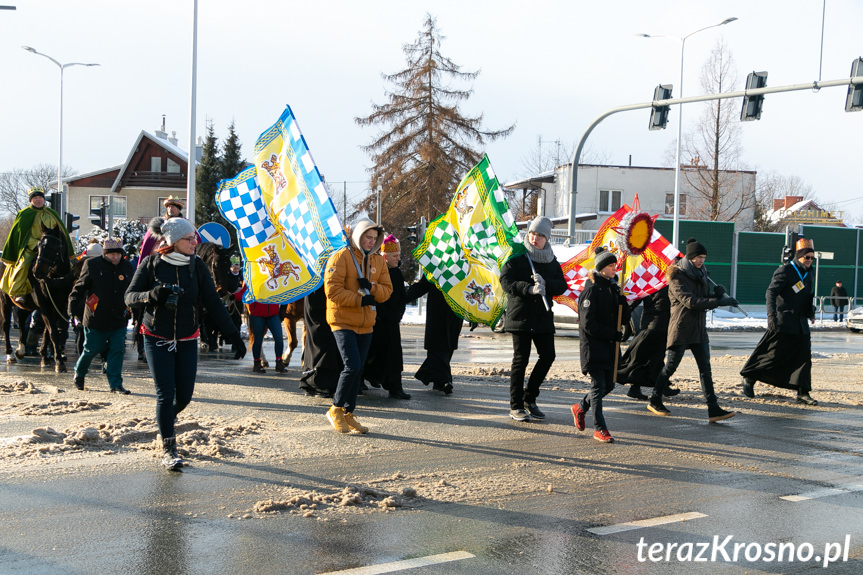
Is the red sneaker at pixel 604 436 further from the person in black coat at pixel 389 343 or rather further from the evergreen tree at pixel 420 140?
the evergreen tree at pixel 420 140

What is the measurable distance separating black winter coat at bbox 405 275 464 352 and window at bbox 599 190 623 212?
42.5 metres

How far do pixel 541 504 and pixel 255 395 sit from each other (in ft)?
16.5

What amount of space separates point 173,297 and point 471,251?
4.58 meters

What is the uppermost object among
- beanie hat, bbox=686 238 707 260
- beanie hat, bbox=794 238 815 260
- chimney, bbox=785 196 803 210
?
chimney, bbox=785 196 803 210

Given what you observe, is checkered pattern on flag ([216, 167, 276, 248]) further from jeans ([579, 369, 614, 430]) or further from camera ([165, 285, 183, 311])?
jeans ([579, 369, 614, 430])

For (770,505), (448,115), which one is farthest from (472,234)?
(448,115)

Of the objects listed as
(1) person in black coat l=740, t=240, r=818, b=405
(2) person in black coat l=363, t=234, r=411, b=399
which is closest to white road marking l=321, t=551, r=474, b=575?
(2) person in black coat l=363, t=234, r=411, b=399

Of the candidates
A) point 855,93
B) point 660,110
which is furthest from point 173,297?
point 660,110

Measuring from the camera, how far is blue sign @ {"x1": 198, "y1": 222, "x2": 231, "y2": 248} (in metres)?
12.1

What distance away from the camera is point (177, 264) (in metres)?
6.44

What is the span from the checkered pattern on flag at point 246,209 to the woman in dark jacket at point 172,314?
152 inches

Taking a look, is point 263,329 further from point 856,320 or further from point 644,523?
point 856,320

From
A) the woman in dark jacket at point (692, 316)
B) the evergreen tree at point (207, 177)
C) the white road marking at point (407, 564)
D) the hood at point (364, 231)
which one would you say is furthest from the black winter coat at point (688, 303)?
the evergreen tree at point (207, 177)

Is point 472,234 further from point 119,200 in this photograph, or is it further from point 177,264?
point 119,200
